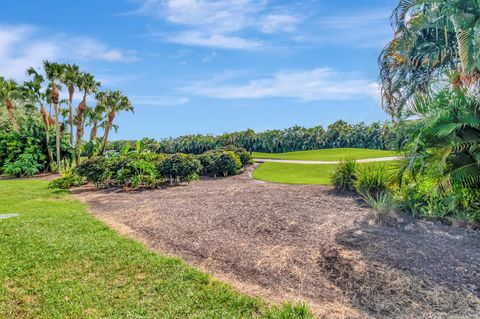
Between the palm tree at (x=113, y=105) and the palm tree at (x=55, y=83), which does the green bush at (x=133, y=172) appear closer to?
the palm tree at (x=55, y=83)

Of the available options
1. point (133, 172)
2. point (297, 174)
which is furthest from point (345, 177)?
point (133, 172)

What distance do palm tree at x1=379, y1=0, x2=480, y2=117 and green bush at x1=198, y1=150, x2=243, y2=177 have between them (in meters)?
10.1

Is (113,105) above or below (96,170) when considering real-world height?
above

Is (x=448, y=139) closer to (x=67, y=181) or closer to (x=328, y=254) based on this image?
(x=328, y=254)

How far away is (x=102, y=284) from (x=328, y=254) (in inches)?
132

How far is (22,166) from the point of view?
21.6 metres

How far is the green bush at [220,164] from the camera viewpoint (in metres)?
19.0

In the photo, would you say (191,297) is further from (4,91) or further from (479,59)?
(4,91)

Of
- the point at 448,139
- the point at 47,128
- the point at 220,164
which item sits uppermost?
the point at 47,128

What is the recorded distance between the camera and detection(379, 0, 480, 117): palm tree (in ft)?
23.2

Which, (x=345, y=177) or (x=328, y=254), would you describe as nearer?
(x=328, y=254)

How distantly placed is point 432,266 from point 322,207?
10.9ft

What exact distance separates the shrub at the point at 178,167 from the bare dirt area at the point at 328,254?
5889mm

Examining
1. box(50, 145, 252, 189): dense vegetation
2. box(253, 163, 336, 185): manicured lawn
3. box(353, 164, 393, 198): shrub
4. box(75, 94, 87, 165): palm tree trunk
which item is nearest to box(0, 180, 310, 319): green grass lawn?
box(353, 164, 393, 198): shrub
